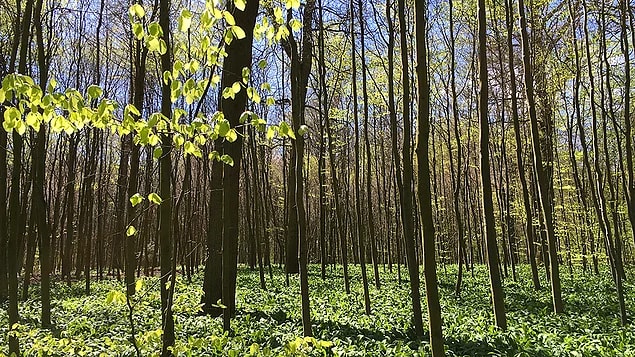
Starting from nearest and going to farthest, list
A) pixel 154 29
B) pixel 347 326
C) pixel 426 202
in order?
pixel 154 29 → pixel 426 202 → pixel 347 326

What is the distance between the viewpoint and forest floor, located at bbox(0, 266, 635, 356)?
15.8 ft

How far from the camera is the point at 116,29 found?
15.7 m

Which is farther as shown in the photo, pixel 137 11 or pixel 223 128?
pixel 223 128

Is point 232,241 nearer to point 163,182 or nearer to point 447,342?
point 447,342

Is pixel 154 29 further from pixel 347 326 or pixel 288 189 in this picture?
pixel 288 189

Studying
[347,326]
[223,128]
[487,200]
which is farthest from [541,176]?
[223,128]

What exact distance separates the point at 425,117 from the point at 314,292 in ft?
31.0

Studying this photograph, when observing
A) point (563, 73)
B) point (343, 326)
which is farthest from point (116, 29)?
point (563, 73)

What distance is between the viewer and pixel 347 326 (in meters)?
7.86

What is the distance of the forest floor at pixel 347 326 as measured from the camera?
4.82 metres

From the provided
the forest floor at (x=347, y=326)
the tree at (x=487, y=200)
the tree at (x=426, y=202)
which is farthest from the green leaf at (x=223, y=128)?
the tree at (x=487, y=200)

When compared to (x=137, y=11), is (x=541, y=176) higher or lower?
lower

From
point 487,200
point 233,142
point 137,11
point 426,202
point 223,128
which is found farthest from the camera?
point 233,142

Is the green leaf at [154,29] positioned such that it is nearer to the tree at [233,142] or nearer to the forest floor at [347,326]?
the forest floor at [347,326]
